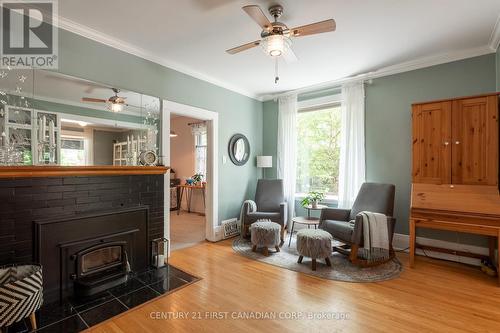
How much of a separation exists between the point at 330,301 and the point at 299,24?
2760 mm

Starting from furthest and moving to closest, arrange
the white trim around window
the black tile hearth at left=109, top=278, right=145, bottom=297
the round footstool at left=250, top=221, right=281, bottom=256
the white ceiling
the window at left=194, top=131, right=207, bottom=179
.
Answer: the window at left=194, top=131, right=207, bottom=179 < the white trim around window < the round footstool at left=250, top=221, right=281, bottom=256 < the black tile hearth at left=109, top=278, right=145, bottom=297 < the white ceiling

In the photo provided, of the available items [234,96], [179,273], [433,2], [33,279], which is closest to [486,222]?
[433,2]

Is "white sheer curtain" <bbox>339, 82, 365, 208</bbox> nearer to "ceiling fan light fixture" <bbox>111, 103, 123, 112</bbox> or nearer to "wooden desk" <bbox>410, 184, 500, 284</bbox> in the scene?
"wooden desk" <bbox>410, 184, 500, 284</bbox>

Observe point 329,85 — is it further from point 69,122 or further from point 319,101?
point 69,122

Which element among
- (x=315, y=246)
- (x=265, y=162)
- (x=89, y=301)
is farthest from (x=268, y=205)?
(x=89, y=301)

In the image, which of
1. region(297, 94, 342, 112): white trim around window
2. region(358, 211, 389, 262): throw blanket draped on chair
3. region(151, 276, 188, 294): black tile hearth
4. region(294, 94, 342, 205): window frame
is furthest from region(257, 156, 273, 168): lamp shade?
region(151, 276, 188, 294): black tile hearth

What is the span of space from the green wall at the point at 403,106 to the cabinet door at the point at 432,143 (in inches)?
14.7

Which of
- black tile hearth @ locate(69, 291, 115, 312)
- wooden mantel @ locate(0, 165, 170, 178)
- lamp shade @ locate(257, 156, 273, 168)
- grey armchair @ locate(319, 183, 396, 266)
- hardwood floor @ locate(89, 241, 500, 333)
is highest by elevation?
lamp shade @ locate(257, 156, 273, 168)

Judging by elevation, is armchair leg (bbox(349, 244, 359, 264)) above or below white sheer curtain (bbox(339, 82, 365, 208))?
below

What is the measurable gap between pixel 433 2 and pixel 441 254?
3007mm

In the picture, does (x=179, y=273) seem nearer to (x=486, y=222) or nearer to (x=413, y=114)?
(x=486, y=222)

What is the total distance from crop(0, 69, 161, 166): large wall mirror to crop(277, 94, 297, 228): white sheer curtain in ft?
8.32

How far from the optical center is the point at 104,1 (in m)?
2.15

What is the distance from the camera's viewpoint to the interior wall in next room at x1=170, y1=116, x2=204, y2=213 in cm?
648
